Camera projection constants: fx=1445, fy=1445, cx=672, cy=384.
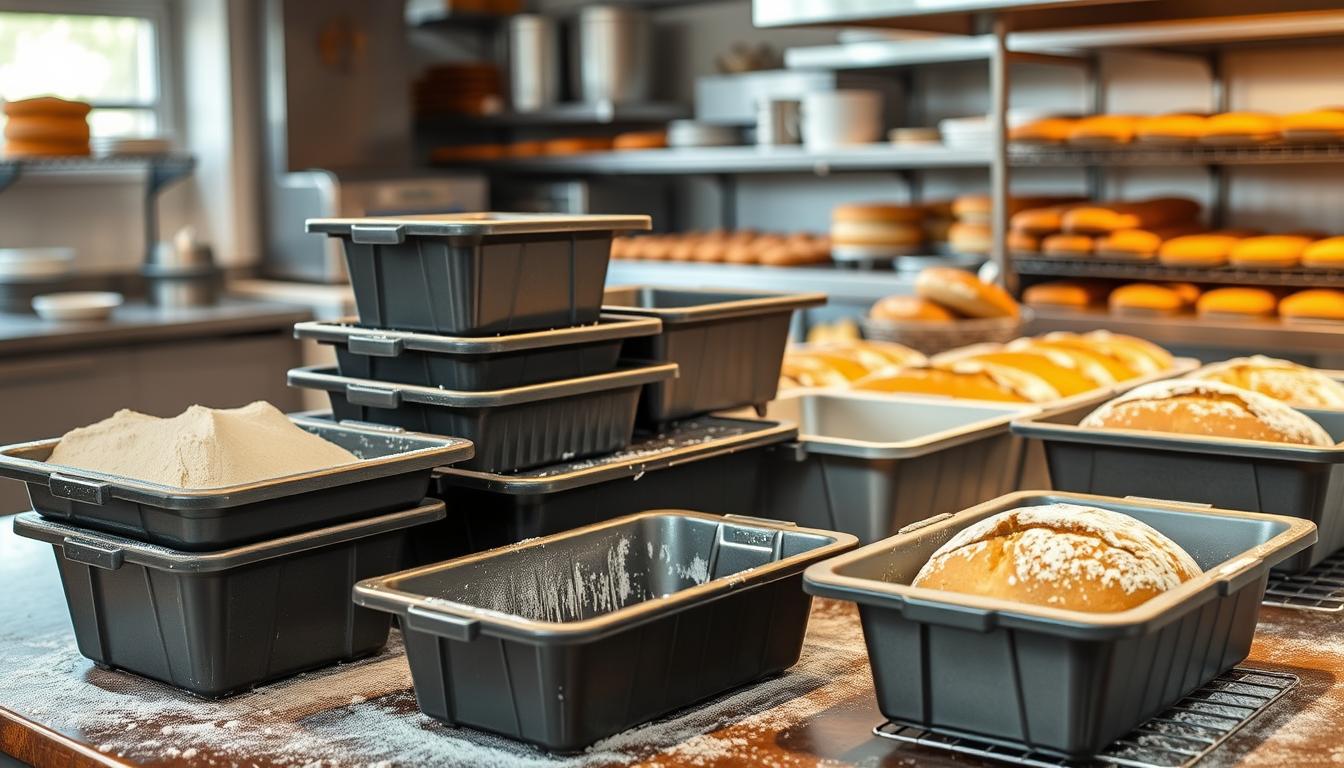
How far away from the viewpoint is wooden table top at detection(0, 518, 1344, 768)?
1097 mm

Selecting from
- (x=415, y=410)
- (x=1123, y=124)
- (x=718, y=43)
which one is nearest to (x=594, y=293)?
(x=415, y=410)

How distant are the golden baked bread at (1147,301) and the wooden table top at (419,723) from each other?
91.5 inches

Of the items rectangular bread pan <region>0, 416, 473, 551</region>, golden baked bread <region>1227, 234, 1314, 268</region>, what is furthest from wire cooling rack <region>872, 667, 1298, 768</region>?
golden baked bread <region>1227, 234, 1314, 268</region>

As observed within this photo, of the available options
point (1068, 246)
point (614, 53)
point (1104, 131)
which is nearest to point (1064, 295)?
point (1068, 246)

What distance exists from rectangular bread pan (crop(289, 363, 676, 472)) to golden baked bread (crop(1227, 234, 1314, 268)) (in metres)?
2.35

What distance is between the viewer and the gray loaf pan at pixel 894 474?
1568mm

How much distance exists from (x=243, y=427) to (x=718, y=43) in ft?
14.3

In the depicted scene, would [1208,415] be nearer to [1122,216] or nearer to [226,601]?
[226,601]

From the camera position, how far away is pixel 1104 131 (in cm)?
364

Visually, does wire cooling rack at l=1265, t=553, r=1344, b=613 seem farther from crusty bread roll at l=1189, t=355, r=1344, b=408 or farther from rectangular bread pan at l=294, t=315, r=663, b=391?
rectangular bread pan at l=294, t=315, r=663, b=391

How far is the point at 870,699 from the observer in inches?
47.9

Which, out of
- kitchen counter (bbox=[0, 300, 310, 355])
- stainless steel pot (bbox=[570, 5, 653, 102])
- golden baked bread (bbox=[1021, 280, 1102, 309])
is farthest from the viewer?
stainless steel pot (bbox=[570, 5, 653, 102])

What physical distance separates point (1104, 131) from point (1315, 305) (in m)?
0.67

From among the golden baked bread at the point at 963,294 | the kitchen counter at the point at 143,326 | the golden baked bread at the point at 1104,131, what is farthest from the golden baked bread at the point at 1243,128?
the kitchen counter at the point at 143,326
